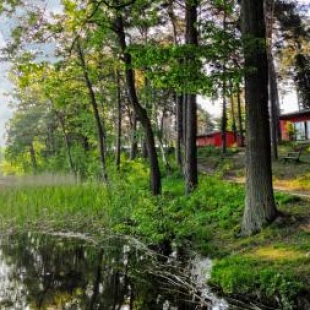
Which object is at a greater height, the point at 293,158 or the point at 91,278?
the point at 293,158

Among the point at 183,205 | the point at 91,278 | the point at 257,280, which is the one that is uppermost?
the point at 183,205

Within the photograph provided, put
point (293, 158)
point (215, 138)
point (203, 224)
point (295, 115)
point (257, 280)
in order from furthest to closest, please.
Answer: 1. point (215, 138)
2. point (295, 115)
3. point (293, 158)
4. point (203, 224)
5. point (257, 280)

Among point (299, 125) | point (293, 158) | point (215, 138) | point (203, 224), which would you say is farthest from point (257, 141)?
point (215, 138)

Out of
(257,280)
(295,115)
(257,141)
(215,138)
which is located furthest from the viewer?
(215,138)

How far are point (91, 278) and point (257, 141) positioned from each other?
13.8 ft

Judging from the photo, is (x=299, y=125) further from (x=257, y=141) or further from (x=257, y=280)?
(x=257, y=280)

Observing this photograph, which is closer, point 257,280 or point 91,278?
point 257,280

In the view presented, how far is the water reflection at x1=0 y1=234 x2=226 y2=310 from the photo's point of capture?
646 cm

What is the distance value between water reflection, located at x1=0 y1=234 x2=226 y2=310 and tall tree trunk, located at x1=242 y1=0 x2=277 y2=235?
6.72 feet

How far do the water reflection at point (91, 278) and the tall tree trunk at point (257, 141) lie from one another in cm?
205

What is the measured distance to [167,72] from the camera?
9641 millimetres

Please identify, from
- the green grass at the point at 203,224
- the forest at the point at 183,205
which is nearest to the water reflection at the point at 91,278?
the forest at the point at 183,205

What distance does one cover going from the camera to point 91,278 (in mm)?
7801

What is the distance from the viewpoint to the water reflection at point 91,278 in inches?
255
